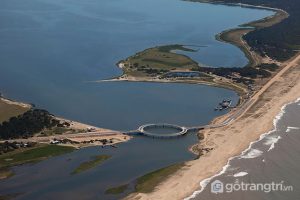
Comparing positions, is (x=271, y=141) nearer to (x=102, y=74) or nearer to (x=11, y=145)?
(x=11, y=145)

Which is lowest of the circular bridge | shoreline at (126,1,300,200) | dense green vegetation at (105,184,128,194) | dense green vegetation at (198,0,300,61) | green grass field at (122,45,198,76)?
dense green vegetation at (105,184,128,194)

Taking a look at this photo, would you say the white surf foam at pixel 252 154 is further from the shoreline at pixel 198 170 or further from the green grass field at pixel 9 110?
the green grass field at pixel 9 110

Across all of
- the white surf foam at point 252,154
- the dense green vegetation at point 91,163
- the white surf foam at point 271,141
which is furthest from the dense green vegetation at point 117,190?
the white surf foam at point 271,141

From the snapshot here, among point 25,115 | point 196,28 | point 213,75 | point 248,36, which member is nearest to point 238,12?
point 196,28

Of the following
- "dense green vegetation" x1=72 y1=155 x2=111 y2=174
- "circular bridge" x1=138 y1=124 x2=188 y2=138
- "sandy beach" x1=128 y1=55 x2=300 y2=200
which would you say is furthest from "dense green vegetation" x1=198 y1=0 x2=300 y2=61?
"dense green vegetation" x1=72 y1=155 x2=111 y2=174

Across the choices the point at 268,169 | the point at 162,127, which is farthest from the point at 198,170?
the point at 162,127

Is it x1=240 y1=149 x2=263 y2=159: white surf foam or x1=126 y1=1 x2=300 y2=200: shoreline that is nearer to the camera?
x1=126 y1=1 x2=300 y2=200: shoreline

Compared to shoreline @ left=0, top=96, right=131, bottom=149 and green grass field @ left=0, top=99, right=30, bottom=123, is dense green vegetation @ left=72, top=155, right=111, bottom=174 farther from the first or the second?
green grass field @ left=0, top=99, right=30, bottom=123
